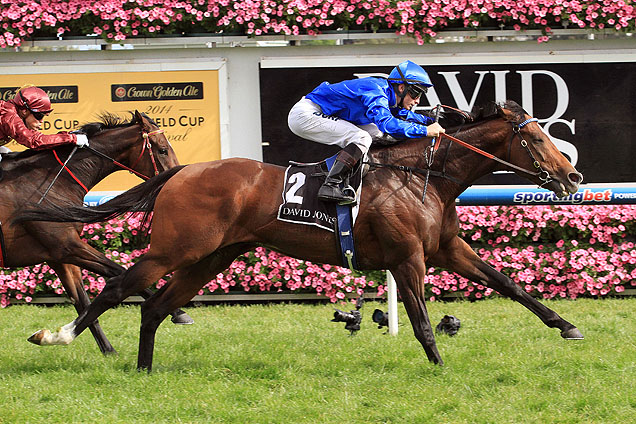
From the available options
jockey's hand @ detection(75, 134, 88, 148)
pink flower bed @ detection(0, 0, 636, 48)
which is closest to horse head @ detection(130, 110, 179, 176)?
jockey's hand @ detection(75, 134, 88, 148)

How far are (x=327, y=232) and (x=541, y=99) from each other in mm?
4158

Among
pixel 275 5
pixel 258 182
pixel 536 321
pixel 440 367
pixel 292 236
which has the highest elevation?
pixel 275 5

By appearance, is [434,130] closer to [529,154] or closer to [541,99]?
[529,154]

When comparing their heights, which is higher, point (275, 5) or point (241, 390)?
point (275, 5)

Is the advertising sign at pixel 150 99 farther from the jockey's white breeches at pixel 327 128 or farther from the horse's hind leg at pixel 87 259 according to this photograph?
the jockey's white breeches at pixel 327 128

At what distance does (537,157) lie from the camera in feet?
17.7

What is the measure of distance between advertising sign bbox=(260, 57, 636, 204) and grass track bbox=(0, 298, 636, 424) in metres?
2.08

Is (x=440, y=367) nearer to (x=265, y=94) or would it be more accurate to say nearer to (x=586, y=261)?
(x=586, y=261)

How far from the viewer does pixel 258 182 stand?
532 cm

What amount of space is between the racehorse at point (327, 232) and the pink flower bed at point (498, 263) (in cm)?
251

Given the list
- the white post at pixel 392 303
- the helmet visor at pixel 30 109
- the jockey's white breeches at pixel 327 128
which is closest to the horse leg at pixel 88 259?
the helmet visor at pixel 30 109

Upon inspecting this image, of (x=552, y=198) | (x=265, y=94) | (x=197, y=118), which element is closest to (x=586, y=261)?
(x=552, y=198)

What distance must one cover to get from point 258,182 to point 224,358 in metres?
1.24

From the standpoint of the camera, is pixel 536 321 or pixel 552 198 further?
pixel 552 198
